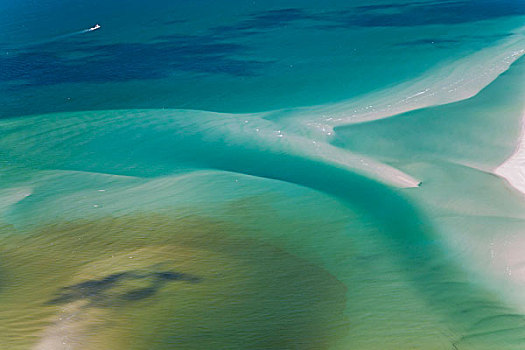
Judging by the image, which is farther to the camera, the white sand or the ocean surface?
the white sand

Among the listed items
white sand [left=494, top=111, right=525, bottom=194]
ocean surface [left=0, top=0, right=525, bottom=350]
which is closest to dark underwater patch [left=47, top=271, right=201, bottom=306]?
ocean surface [left=0, top=0, right=525, bottom=350]

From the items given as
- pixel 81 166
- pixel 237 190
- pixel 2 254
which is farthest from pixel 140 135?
pixel 2 254

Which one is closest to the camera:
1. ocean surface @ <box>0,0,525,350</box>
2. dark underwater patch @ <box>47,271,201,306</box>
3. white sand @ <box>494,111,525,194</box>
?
ocean surface @ <box>0,0,525,350</box>

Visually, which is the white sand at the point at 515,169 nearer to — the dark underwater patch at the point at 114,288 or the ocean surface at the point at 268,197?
the ocean surface at the point at 268,197

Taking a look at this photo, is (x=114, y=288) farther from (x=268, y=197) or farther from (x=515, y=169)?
(x=515, y=169)

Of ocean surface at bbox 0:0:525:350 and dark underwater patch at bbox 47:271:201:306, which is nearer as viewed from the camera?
ocean surface at bbox 0:0:525:350

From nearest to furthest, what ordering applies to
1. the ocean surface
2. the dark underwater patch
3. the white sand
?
1. the ocean surface
2. the dark underwater patch
3. the white sand

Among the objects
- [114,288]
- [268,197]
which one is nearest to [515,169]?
[268,197]

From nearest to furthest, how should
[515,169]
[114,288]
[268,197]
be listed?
[114,288], [268,197], [515,169]

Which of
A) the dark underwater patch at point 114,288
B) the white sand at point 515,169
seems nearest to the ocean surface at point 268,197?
the dark underwater patch at point 114,288

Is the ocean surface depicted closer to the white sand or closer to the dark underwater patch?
the dark underwater patch
